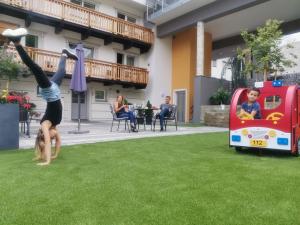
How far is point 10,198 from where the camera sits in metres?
2.85

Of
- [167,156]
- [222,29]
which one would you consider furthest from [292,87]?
[222,29]

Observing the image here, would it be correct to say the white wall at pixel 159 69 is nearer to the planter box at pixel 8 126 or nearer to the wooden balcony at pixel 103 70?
the wooden balcony at pixel 103 70

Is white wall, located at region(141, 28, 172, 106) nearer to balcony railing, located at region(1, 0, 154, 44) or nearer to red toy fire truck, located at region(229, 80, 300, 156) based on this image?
balcony railing, located at region(1, 0, 154, 44)

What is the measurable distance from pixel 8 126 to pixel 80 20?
37.8 ft

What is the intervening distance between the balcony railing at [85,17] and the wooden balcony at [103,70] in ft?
6.16

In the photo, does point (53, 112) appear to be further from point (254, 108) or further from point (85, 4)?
point (85, 4)

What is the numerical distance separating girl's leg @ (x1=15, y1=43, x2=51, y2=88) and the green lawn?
119cm

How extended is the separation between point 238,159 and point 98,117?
46.0ft

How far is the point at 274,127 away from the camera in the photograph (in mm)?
5277

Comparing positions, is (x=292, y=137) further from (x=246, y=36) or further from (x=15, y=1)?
(x=15, y=1)

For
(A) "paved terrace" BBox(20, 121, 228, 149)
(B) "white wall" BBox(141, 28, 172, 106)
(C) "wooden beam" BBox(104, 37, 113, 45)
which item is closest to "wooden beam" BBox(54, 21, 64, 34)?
(C) "wooden beam" BBox(104, 37, 113, 45)

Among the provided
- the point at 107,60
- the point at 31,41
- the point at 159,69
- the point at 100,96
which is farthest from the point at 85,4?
the point at 159,69

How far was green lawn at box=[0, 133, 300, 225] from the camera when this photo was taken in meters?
2.38

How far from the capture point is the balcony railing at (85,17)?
14430 millimetres
